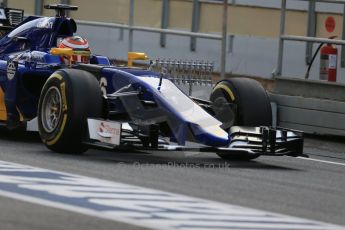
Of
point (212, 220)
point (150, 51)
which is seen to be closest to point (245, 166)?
point (212, 220)

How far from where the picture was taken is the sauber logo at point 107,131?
12852 millimetres

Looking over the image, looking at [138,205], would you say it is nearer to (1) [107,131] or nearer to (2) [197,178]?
(2) [197,178]

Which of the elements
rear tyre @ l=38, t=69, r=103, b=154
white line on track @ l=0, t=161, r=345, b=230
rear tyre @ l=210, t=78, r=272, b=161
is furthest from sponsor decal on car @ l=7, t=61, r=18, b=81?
white line on track @ l=0, t=161, r=345, b=230

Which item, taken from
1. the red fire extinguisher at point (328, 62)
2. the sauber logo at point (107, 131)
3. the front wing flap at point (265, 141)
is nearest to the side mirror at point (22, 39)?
the sauber logo at point (107, 131)

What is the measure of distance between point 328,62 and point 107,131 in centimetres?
568

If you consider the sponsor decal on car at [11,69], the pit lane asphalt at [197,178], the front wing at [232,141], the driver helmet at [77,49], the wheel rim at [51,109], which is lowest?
the pit lane asphalt at [197,178]

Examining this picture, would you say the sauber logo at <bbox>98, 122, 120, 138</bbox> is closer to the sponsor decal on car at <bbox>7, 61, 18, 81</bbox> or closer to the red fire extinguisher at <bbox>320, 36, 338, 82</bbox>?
the sponsor decal on car at <bbox>7, 61, 18, 81</bbox>

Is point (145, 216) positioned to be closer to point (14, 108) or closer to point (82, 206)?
point (82, 206)

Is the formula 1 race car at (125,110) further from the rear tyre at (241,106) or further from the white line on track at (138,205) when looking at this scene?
the white line on track at (138,205)

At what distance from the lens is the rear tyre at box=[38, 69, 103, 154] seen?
43.3 feet

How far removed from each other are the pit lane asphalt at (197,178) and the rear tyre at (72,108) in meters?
0.15

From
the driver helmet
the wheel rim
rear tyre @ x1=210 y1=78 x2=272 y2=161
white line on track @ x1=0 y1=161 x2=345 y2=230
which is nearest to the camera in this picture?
white line on track @ x1=0 y1=161 x2=345 y2=230

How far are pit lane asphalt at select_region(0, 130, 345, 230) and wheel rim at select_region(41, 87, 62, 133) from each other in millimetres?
295

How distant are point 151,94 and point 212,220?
411 centimetres
